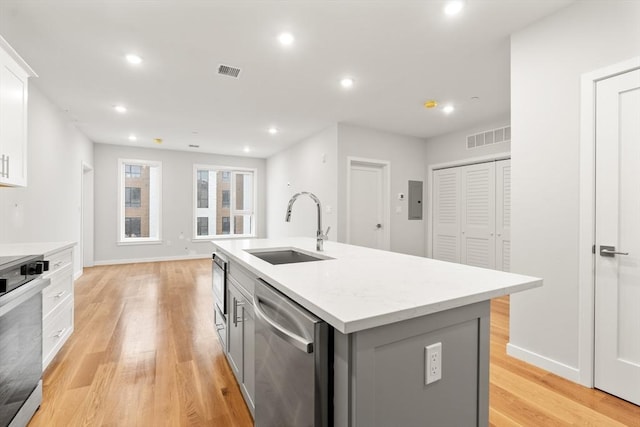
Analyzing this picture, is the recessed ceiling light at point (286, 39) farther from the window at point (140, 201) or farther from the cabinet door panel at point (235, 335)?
the window at point (140, 201)

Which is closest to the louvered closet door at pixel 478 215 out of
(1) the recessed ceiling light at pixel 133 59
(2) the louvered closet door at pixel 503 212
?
(2) the louvered closet door at pixel 503 212

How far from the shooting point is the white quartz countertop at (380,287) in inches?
34.1

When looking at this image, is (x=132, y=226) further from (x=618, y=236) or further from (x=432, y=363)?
(x=618, y=236)

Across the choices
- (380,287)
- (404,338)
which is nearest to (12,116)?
(380,287)

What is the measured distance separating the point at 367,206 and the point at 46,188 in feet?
14.6

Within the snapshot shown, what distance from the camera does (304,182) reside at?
584 centimetres

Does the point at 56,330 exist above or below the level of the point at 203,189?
below

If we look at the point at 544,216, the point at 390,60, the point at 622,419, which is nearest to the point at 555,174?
the point at 544,216

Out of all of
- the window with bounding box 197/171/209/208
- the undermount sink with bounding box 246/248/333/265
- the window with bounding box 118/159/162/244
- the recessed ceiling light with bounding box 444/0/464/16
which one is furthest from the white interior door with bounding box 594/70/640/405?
the window with bounding box 118/159/162/244

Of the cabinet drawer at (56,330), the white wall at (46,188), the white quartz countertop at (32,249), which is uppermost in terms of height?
the white wall at (46,188)

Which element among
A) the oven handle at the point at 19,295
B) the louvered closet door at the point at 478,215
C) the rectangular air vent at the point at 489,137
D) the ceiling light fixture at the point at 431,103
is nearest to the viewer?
the oven handle at the point at 19,295

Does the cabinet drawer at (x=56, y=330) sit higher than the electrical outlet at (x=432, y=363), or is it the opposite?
the electrical outlet at (x=432, y=363)

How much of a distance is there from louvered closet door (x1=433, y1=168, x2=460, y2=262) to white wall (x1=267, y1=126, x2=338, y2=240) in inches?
80.0

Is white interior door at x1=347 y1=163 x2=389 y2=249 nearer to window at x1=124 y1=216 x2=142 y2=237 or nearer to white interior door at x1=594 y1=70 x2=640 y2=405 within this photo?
white interior door at x1=594 y1=70 x2=640 y2=405
